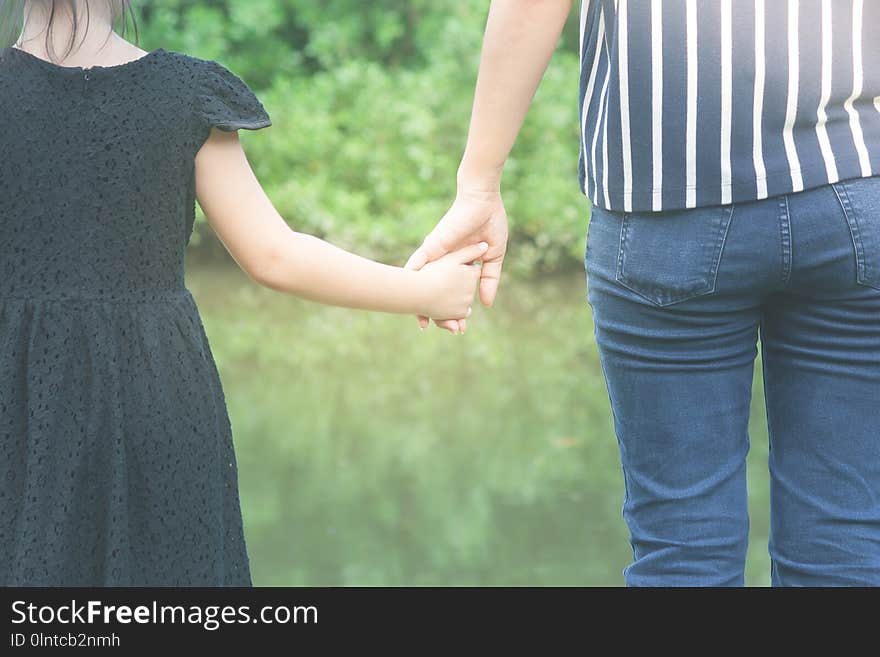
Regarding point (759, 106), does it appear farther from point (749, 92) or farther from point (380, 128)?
point (380, 128)

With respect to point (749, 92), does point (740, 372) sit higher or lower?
lower

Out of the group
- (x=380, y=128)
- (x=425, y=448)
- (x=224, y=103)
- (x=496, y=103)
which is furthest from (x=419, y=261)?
(x=380, y=128)

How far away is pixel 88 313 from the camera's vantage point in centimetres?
143

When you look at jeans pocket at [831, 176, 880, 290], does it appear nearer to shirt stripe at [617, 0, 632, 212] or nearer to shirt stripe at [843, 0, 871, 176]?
shirt stripe at [843, 0, 871, 176]

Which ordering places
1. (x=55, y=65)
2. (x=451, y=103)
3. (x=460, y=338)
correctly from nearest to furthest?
(x=55, y=65) → (x=460, y=338) → (x=451, y=103)

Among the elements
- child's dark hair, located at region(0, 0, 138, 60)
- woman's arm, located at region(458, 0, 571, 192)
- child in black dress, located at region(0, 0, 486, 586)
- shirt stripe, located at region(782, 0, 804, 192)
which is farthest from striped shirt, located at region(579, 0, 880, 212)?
child's dark hair, located at region(0, 0, 138, 60)

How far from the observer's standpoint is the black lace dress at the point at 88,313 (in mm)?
1421

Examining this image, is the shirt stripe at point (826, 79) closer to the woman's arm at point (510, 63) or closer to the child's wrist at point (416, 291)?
the woman's arm at point (510, 63)

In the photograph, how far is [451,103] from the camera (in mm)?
6551

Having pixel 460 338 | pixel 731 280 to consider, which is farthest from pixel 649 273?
pixel 460 338

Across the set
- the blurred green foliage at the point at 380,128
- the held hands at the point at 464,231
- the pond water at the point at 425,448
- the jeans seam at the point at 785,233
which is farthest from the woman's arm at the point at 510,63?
the blurred green foliage at the point at 380,128

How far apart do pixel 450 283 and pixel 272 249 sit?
0.33 m
